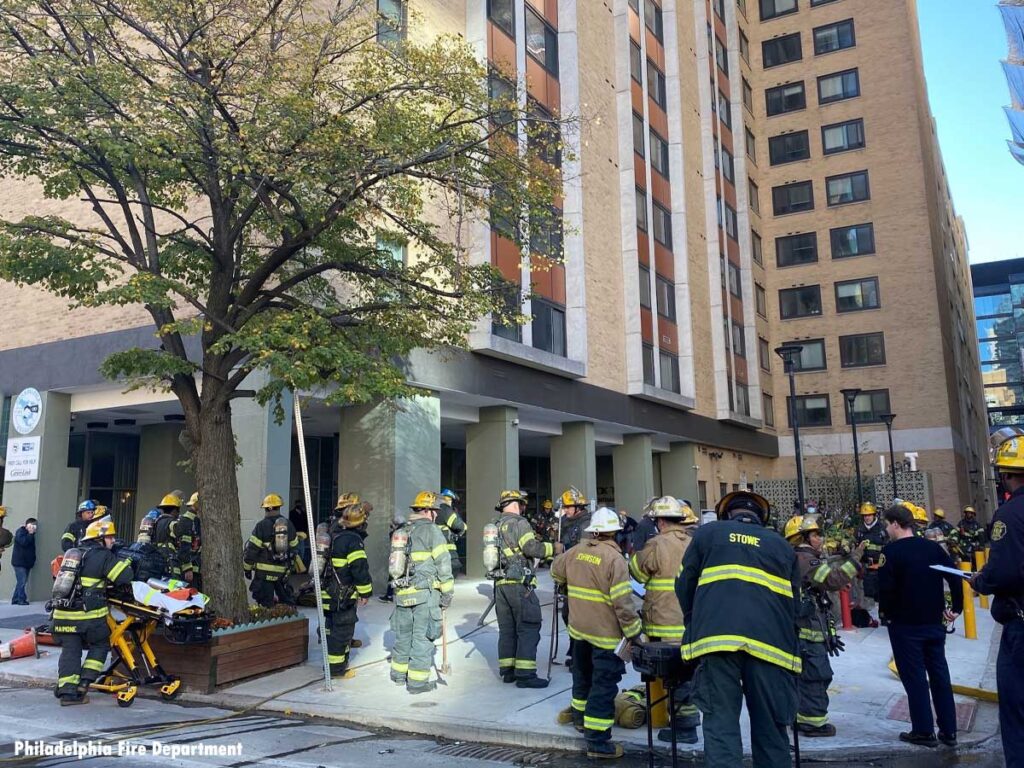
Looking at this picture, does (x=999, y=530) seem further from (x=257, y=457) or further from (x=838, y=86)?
(x=838, y=86)

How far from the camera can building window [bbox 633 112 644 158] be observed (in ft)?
94.1

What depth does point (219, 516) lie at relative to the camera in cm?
986

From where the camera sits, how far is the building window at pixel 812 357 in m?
42.8

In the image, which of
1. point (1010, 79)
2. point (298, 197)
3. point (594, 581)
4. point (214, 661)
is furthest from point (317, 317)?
point (1010, 79)

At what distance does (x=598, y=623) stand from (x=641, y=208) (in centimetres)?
2347

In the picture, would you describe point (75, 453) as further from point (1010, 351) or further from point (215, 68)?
point (1010, 351)

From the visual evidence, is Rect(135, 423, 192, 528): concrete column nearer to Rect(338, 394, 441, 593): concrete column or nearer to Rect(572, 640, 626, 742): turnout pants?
Rect(338, 394, 441, 593): concrete column

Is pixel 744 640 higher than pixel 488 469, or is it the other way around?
pixel 488 469

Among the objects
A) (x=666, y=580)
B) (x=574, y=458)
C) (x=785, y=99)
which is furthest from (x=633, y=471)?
(x=785, y=99)

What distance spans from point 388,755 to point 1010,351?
110627 mm

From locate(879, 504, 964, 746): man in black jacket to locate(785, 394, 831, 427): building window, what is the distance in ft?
122

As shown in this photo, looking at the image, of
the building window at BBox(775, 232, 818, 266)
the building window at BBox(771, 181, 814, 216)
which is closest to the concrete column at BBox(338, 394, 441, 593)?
the building window at BBox(775, 232, 818, 266)

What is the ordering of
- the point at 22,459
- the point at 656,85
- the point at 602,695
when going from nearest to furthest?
the point at 602,695 → the point at 22,459 → the point at 656,85

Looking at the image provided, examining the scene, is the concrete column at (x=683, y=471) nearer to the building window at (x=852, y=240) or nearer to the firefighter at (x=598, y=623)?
the building window at (x=852, y=240)
